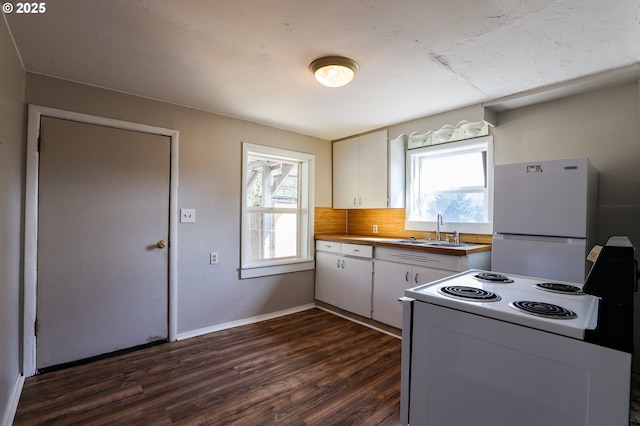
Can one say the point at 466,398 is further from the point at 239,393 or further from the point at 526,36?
the point at 526,36

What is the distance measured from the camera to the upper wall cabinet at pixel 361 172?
3.59 meters

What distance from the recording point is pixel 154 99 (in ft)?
9.03

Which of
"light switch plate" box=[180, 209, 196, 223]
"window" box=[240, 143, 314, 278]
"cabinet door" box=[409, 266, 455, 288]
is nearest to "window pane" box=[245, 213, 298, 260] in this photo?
"window" box=[240, 143, 314, 278]

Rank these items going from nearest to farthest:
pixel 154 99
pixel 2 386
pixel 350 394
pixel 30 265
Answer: pixel 2 386 → pixel 350 394 → pixel 30 265 → pixel 154 99

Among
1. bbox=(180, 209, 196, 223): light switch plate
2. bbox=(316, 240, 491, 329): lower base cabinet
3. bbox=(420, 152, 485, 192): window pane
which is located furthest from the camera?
bbox=(420, 152, 485, 192): window pane

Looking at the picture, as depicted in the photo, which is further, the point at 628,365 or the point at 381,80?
the point at 381,80

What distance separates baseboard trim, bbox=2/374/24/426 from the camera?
169 cm

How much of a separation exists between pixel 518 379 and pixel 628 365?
29 centimetres

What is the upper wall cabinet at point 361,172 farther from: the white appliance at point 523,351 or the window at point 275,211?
the white appliance at point 523,351

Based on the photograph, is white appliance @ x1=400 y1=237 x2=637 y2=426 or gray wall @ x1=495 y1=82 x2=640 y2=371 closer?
white appliance @ x1=400 y1=237 x2=637 y2=426

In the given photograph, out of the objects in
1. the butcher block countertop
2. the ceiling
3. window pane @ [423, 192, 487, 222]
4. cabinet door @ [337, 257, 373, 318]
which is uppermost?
the ceiling

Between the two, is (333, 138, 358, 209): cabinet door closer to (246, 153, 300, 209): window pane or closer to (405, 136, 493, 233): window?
(246, 153, 300, 209): window pane

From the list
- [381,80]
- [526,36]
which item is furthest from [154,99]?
[526,36]

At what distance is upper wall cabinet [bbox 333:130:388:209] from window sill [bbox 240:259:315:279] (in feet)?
2.91
